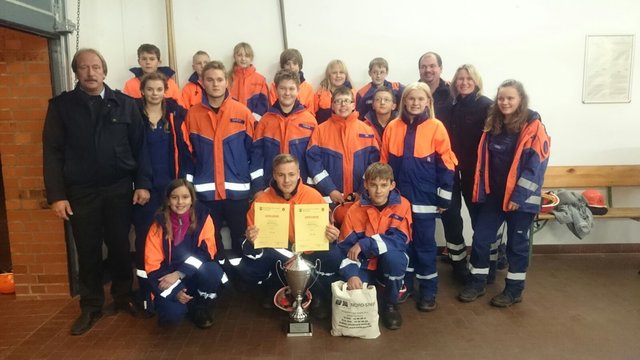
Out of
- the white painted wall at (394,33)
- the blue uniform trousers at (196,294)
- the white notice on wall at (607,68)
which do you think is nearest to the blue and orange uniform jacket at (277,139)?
the blue uniform trousers at (196,294)

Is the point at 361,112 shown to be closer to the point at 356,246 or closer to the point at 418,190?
the point at 418,190

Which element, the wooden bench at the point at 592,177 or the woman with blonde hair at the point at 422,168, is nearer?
the woman with blonde hair at the point at 422,168

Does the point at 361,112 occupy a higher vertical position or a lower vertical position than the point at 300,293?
higher

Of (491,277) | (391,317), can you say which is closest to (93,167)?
(391,317)

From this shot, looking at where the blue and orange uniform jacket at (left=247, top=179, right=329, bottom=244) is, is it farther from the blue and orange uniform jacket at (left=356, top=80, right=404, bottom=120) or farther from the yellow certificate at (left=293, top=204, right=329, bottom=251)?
the blue and orange uniform jacket at (left=356, top=80, right=404, bottom=120)

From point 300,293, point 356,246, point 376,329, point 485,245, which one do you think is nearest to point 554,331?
point 485,245

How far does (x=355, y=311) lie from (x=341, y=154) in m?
1.26

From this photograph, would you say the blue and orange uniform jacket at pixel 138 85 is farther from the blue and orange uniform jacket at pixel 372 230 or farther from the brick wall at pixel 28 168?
the blue and orange uniform jacket at pixel 372 230

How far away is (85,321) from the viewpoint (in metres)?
3.30

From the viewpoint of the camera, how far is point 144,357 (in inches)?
114

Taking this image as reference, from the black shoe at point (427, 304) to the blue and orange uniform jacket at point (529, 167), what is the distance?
0.91m

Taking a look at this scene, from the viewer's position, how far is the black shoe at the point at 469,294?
3674 millimetres

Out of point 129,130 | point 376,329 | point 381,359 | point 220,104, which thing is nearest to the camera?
point 381,359

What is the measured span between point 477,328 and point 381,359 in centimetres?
83
